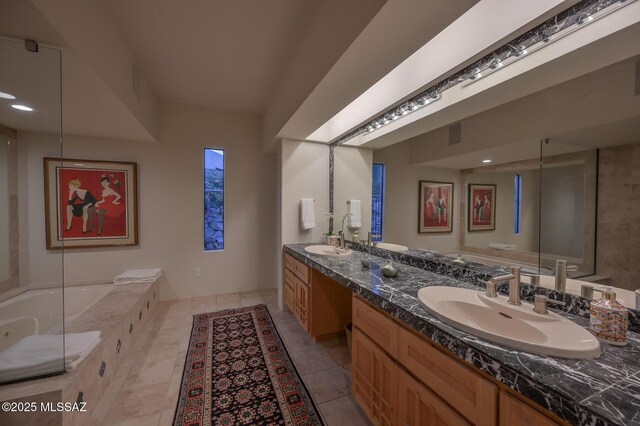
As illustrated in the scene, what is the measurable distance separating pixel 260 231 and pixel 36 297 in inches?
96.3

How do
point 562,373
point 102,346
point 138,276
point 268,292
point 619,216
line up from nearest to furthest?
point 562,373 < point 619,216 < point 102,346 < point 138,276 < point 268,292

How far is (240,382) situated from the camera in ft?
6.19

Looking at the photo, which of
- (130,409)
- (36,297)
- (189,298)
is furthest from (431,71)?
(189,298)

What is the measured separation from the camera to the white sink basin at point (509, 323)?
779 millimetres

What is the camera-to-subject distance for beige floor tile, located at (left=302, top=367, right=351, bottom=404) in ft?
5.75

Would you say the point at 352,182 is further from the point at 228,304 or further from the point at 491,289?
the point at 228,304

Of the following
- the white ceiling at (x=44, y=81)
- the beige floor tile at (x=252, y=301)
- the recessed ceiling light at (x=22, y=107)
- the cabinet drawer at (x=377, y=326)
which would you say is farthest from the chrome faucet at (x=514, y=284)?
the recessed ceiling light at (x=22, y=107)

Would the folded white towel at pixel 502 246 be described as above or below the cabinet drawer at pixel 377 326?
above

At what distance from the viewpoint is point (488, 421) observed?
0.78 meters

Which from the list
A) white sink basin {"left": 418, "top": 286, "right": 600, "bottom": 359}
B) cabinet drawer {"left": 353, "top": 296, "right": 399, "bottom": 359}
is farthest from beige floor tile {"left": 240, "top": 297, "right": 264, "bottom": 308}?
white sink basin {"left": 418, "top": 286, "right": 600, "bottom": 359}

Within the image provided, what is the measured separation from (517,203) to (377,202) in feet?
3.83

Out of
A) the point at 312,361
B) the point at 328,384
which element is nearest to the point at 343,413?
the point at 328,384

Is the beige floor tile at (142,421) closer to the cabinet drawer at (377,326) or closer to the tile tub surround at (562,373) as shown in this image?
the cabinet drawer at (377,326)

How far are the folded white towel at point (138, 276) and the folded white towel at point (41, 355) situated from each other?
1.49m
